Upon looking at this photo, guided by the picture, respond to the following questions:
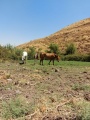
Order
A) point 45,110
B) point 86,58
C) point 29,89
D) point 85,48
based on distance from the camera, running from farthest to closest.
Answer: point 85,48 → point 86,58 → point 29,89 → point 45,110

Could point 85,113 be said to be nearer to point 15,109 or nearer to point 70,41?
point 15,109

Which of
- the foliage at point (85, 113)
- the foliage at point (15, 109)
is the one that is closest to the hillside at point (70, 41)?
the foliage at point (15, 109)

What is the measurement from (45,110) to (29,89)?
276cm

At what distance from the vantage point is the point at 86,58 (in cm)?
4297

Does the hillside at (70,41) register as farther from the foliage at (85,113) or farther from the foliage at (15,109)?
the foliage at (85,113)

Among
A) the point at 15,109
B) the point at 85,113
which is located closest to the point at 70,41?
the point at 15,109

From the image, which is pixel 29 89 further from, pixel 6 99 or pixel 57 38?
pixel 57 38

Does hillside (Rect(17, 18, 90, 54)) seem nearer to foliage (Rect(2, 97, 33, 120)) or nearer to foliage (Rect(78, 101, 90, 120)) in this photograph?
foliage (Rect(2, 97, 33, 120))

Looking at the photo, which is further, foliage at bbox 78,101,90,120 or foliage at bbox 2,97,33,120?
foliage at bbox 2,97,33,120

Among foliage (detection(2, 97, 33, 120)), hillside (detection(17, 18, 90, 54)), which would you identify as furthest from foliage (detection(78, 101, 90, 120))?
hillside (detection(17, 18, 90, 54))

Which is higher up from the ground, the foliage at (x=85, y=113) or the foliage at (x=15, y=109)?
the foliage at (x=85, y=113)

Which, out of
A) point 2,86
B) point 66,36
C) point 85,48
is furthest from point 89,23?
point 2,86

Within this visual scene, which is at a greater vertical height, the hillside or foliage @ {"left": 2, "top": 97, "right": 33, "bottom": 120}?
the hillside

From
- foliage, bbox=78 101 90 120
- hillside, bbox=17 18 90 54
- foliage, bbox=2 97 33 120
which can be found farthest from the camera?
hillside, bbox=17 18 90 54
